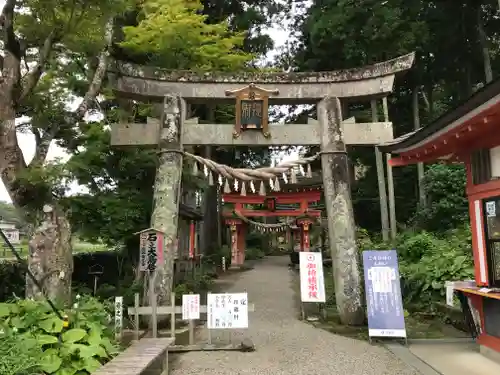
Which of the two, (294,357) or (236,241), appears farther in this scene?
(236,241)

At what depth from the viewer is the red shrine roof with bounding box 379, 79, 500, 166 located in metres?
5.15

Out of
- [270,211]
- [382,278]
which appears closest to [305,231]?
[270,211]

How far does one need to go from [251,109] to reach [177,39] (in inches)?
186

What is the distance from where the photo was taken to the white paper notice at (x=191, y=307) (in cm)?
761

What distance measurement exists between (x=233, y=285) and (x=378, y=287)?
406 inches

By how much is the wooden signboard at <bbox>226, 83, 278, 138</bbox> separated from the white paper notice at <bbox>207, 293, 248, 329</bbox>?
12.6 ft

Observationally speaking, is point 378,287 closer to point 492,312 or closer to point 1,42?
point 492,312

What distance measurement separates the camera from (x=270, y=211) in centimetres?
2522

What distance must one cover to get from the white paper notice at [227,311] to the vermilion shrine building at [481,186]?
3.74 m

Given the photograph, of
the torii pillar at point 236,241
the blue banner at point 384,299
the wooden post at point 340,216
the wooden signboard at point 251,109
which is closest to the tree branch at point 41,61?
the wooden signboard at point 251,109

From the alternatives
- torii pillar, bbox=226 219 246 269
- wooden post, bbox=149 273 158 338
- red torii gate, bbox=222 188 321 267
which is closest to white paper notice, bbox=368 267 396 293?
wooden post, bbox=149 273 158 338

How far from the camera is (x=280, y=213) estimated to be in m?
25.1

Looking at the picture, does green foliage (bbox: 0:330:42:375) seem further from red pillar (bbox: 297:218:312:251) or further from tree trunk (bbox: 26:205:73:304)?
red pillar (bbox: 297:218:312:251)

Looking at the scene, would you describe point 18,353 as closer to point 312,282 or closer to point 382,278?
point 382,278
